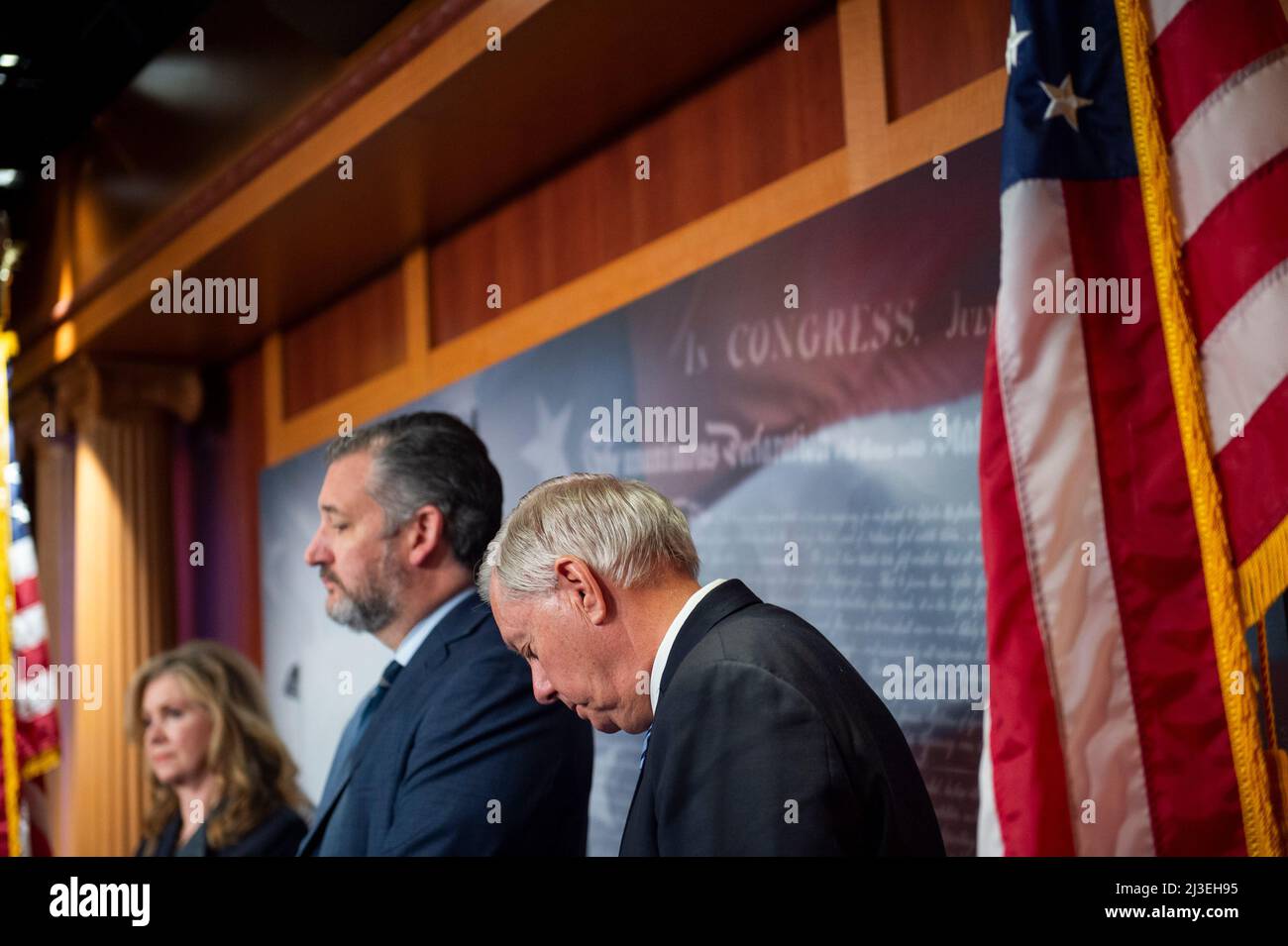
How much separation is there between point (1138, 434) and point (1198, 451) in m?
0.11

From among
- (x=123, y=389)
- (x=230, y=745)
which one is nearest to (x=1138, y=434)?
(x=230, y=745)

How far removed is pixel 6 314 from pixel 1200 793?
19.9 feet

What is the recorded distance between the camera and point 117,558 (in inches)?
250

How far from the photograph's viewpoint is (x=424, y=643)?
2506 mm

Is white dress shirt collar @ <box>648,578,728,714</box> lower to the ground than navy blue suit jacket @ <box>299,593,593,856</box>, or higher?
higher

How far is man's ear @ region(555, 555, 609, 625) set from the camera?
1.82 metres

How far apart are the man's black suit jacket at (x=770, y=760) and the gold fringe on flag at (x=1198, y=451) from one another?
1.89 feet

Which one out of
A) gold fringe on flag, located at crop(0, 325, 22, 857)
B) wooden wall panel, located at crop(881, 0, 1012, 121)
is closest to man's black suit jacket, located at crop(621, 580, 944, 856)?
wooden wall panel, located at crop(881, 0, 1012, 121)

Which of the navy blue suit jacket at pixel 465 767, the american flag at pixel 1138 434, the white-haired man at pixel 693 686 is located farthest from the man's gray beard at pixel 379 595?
the american flag at pixel 1138 434

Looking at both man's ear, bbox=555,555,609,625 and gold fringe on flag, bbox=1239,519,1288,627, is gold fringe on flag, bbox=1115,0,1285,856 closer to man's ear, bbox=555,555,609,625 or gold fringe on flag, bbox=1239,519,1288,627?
gold fringe on flag, bbox=1239,519,1288,627

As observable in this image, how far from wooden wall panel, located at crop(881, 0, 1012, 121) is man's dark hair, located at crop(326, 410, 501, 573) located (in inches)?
51.9

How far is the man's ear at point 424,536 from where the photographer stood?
2.61 metres

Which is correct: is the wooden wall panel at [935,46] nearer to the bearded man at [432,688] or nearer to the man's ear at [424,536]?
the bearded man at [432,688]
